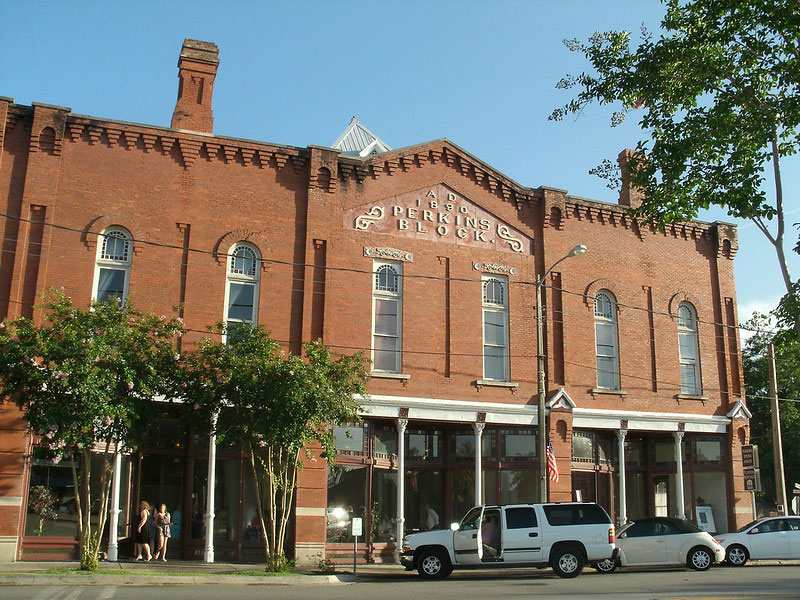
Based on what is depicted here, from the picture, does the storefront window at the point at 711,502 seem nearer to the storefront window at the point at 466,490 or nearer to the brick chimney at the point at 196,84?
the storefront window at the point at 466,490

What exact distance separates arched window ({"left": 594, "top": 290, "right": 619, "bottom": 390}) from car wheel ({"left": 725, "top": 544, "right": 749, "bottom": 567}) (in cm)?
635

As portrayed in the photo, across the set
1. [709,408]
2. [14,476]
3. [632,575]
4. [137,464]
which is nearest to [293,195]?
[137,464]

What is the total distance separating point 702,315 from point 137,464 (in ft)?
61.9

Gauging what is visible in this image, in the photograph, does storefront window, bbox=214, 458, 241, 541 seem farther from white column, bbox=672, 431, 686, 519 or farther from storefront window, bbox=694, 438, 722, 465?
storefront window, bbox=694, 438, 722, 465

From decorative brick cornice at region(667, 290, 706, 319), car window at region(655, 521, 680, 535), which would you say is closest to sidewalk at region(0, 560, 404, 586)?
car window at region(655, 521, 680, 535)

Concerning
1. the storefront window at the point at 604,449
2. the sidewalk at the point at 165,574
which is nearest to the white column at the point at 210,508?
the sidewalk at the point at 165,574

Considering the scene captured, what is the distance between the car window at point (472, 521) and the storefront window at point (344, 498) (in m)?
4.44

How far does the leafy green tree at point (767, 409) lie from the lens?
43.2 m

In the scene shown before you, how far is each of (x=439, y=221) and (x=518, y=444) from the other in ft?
23.3

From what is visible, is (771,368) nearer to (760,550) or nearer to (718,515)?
(718,515)

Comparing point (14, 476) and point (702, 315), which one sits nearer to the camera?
point (14, 476)

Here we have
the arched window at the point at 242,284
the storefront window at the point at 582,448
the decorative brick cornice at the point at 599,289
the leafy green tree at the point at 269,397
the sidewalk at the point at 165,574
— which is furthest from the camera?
the decorative brick cornice at the point at 599,289

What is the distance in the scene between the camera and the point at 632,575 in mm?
19781

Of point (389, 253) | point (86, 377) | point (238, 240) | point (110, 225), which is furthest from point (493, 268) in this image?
point (86, 377)
